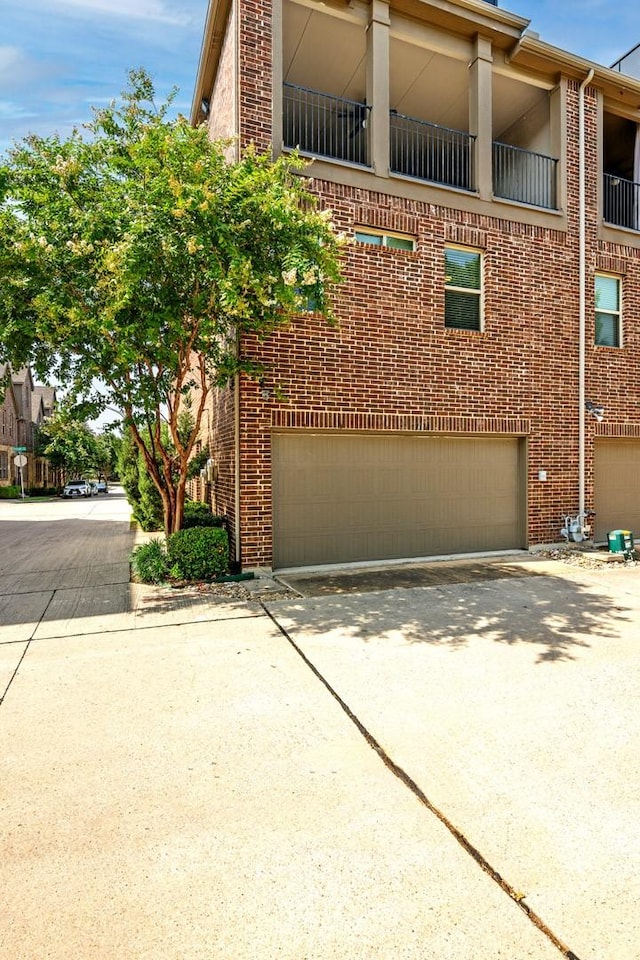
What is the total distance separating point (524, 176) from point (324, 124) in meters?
4.76

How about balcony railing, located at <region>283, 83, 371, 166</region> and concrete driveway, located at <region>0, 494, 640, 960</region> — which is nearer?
concrete driveway, located at <region>0, 494, 640, 960</region>

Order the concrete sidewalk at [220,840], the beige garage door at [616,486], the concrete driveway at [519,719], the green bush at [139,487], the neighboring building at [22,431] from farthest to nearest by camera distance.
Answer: the neighboring building at [22,431]
the green bush at [139,487]
the beige garage door at [616,486]
the concrete driveway at [519,719]
the concrete sidewalk at [220,840]

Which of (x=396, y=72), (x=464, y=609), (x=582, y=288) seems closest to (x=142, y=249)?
(x=464, y=609)

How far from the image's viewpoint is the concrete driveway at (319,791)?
2.12 metres

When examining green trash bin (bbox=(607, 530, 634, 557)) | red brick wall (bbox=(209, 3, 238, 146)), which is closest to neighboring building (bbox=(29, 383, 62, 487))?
red brick wall (bbox=(209, 3, 238, 146))

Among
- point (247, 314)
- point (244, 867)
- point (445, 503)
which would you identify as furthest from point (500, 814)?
point (445, 503)

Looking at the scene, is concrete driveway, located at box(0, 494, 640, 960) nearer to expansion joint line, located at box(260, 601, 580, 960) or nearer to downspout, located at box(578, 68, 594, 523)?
expansion joint line, located at box(260, 601, 580, 960)

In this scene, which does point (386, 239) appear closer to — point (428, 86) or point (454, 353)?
point (454, 353)

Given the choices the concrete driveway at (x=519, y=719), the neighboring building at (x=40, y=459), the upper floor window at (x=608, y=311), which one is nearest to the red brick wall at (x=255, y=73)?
the concrete driveway at (x=519, y=719)

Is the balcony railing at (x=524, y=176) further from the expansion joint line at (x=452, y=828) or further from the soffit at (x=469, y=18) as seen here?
the expansion joint line at (x=452, y=828)

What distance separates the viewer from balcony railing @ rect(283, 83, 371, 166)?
9594 millimetres

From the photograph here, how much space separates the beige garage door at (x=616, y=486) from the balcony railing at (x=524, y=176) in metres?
5.26

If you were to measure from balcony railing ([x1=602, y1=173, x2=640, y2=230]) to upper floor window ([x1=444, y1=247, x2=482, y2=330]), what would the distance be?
4.27 meters

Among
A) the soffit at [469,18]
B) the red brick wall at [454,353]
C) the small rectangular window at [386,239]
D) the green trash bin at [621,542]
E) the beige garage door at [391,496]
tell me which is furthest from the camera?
the green trash bin at [621,542]
